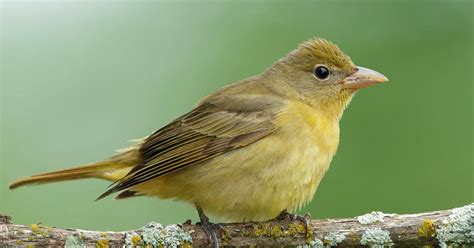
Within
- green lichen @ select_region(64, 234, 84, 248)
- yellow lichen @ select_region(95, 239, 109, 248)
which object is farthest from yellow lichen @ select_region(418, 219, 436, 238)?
green lichen @ select_region(64, 234, 84, 248)

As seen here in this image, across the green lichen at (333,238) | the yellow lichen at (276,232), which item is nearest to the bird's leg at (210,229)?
the yellow lichen at (276,232)

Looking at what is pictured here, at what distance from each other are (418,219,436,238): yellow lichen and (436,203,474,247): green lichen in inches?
1.1

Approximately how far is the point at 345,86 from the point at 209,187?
4.62ft

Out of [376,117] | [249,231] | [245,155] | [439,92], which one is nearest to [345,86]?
[376,117]

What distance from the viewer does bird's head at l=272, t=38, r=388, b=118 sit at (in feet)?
18.7

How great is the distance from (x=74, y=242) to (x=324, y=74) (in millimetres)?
2519

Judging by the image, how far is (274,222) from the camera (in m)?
4.89

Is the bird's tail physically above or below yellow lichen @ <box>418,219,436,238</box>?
above

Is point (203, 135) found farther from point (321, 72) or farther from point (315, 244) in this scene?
point (315, 244)

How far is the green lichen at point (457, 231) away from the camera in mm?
4438

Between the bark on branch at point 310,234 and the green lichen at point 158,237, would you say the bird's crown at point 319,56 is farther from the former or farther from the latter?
the green lichen at point 158,237

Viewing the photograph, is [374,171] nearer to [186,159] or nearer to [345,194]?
[345,194]

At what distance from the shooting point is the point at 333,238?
460 cm

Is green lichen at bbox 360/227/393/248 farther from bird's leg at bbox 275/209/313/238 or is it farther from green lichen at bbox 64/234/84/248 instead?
green lichen at bbox 64/234/84/248
